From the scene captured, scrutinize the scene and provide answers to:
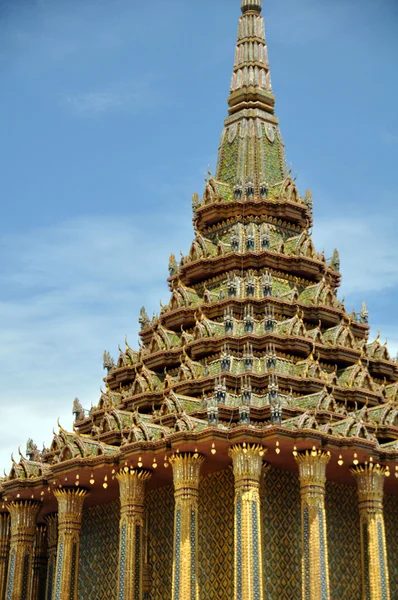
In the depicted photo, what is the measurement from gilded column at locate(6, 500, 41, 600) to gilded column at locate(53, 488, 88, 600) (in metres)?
3.32

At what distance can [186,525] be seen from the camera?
49.9 metres

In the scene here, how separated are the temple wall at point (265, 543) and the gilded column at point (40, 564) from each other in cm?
457

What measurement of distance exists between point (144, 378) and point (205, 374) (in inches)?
164

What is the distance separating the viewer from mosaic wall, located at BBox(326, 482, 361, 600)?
2077 inches

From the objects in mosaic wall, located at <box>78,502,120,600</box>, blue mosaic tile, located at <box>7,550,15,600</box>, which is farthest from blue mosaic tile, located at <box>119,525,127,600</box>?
blue mosaic tile, located at <box>7,550,15,600</box>

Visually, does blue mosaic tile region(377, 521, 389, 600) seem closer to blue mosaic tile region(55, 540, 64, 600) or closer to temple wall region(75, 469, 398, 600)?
temple wall region(75, 469, 398, 600)

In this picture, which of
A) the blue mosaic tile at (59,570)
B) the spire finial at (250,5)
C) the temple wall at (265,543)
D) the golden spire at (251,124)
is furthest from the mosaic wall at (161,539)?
the spire finial at (250,5)

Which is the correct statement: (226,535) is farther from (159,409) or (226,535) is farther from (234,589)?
(159,409)

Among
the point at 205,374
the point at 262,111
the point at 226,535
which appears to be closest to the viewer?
the point at 226,535

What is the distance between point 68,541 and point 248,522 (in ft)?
32.6

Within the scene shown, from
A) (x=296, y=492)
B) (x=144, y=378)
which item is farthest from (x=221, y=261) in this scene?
(x=296, y=492)

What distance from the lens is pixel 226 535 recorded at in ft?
171

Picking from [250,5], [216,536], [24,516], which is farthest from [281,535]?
[250,5]

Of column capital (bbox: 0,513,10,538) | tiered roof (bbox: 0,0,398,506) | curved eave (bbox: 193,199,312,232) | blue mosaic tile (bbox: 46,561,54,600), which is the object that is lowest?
blue mosaic tile (bbox: 46,561,54,600)
